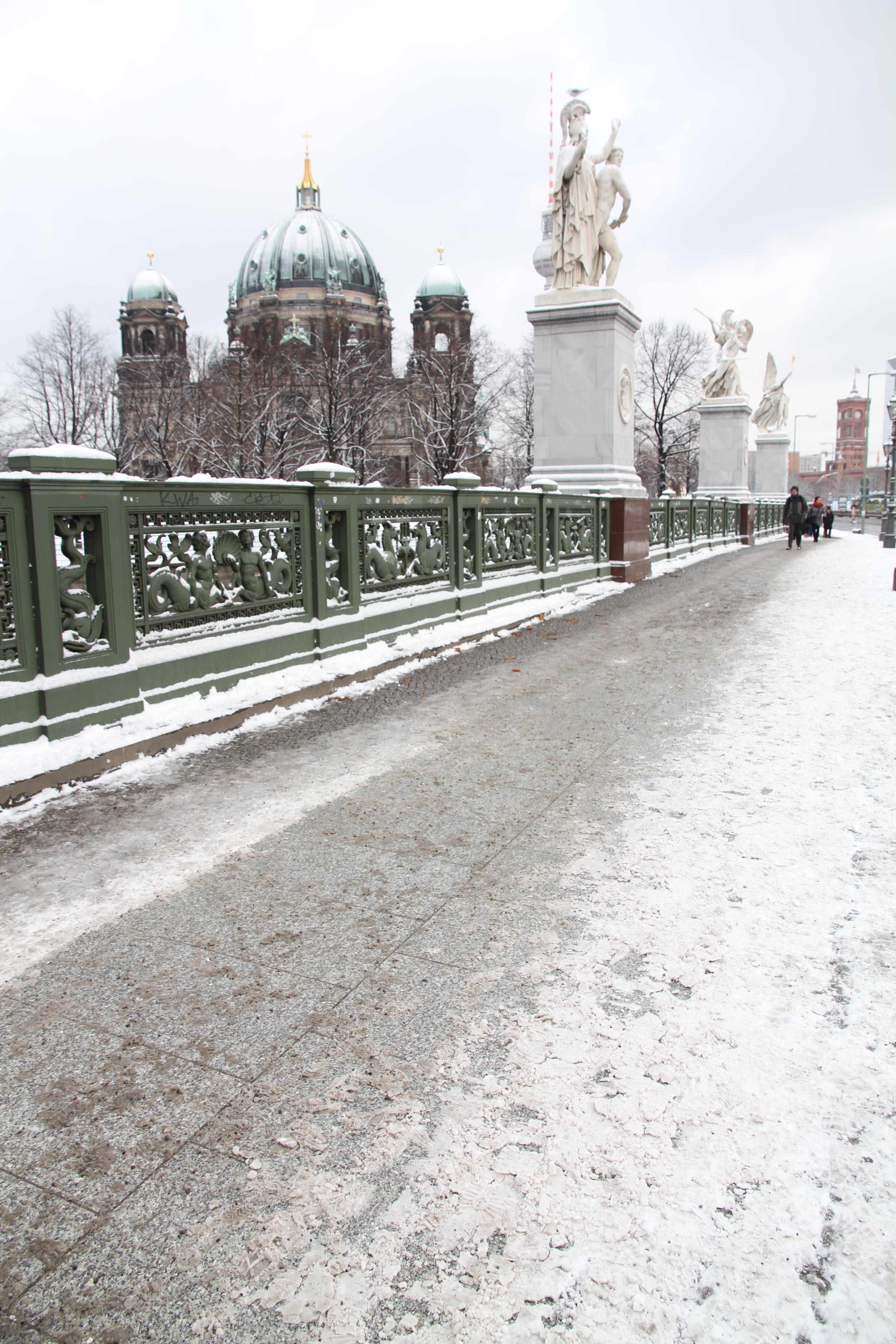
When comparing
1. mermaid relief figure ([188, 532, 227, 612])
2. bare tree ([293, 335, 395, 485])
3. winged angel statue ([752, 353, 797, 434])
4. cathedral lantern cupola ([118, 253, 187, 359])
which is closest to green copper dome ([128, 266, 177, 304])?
cathedral lantern cupola ([118, 253, 187, 359])

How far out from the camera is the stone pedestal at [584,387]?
50.2 feet

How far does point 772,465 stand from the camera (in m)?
44.9

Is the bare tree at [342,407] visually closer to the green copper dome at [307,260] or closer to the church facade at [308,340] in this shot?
the church facade at [308,340]

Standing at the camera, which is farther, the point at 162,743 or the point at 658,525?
the point at 658,525

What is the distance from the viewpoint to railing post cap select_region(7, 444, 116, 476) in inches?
195

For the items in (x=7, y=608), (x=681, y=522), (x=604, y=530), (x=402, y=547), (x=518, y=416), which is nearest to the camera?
(x=7, y=608)

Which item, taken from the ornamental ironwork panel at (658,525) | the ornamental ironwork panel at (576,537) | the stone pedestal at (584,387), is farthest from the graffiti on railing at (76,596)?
the ornamental ironwork panel at (658,525)

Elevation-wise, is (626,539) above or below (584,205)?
below

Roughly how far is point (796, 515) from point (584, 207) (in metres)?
14.3

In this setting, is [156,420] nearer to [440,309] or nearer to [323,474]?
[323,474]

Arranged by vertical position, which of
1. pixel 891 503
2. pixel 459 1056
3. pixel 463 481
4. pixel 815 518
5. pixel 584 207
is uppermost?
pixel 584 207

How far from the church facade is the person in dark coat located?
24.2 metres

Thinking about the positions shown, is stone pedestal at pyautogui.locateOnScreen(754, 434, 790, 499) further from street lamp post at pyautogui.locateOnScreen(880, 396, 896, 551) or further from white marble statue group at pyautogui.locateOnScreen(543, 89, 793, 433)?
white marble statue group at pyautogui.locateOnScreen(543, 89, 793, 433)

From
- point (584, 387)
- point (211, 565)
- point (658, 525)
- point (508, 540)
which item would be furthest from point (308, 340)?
point (211, 565)
